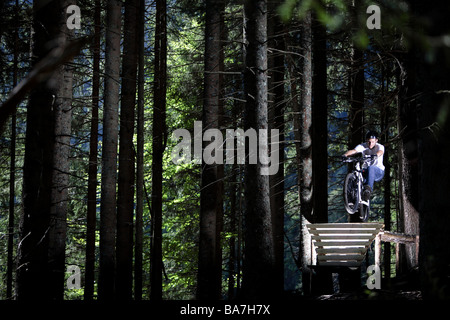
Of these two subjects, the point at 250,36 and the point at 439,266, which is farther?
the point at 250,36

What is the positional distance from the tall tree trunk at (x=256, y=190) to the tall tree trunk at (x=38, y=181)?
3546 millimetres

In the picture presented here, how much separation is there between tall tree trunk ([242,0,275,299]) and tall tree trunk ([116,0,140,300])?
594cm

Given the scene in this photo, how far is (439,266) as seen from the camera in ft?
20.9

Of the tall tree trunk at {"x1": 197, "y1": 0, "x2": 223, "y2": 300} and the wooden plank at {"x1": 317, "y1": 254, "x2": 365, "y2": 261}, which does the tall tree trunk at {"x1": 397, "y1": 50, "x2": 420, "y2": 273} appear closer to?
the wooden plank at {"x1": 317, "y1": 254, "x2": 365, "y2": 261}

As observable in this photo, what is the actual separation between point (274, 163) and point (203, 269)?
3.86 m

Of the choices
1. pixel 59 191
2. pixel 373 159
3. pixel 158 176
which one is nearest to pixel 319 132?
pixel 373 159

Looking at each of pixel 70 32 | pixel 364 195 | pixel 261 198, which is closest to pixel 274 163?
pixel 364 195

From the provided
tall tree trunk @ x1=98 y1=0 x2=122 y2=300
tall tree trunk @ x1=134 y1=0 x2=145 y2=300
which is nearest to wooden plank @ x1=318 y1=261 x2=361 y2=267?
tall tree trunk @ x1=98 y1=0 x2=122 y2=300

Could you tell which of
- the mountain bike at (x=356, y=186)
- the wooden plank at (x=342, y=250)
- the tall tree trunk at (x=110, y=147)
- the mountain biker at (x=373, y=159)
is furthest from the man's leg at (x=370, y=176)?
the tall tree trunk at (x=110, y=147)

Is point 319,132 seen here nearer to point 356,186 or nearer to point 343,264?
point 356,186

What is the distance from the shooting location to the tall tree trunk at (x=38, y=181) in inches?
322

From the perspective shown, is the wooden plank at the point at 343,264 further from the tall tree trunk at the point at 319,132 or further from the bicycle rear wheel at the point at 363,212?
the tall tree trunk at the point at 319,132
